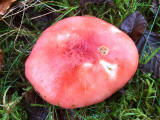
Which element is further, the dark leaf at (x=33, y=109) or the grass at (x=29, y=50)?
the dark leaf at (x=33, y=109)

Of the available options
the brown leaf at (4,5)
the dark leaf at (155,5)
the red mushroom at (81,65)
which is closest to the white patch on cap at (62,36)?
the red mushroom at (81,65)

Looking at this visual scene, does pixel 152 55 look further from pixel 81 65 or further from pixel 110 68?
pixel 81 65

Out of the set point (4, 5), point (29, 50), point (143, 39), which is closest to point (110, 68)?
point (143, 39)

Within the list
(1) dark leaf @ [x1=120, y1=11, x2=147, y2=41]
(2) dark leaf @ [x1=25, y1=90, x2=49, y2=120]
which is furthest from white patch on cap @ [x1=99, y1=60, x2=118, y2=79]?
(2) dark leaf @ [x1=25, y1=90, x2=49, y2=120]

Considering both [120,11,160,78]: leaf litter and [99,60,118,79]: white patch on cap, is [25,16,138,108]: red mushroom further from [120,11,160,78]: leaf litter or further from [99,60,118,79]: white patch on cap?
[120,11,160,78]: leaf litter

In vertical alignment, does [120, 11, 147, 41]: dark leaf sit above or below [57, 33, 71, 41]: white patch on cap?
below

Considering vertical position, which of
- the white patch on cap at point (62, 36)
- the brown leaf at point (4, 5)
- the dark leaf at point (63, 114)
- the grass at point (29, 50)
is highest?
the brown leaf at point (4, 5)

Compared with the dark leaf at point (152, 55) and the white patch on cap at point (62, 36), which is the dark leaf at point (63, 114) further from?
the dark leaf at point (152, 55)
